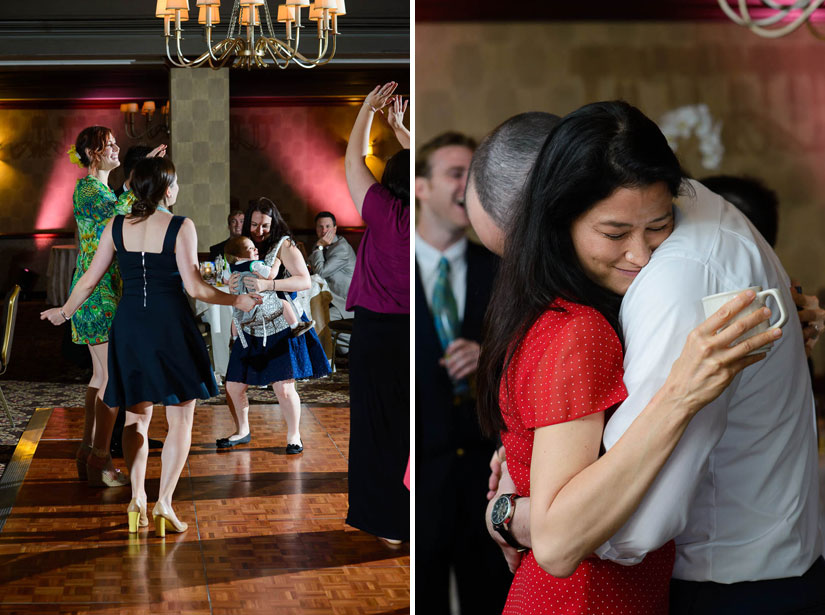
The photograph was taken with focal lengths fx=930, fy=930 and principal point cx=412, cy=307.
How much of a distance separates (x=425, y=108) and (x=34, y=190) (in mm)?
12786

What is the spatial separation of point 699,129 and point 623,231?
226mm

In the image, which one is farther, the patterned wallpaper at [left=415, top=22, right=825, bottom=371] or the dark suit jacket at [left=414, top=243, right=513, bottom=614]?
the dark suit jacket at [left=414, top=243, right=513, bottom=614]

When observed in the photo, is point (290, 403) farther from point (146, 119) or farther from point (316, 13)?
point (146, 119)

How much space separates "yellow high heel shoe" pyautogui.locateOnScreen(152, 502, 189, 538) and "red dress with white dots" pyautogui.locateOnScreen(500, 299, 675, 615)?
2.93 meters

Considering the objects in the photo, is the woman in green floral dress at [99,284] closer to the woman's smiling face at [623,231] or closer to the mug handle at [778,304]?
the woman's smiling face at [623,231]

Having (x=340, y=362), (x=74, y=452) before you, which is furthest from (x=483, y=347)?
(x=340, y=362)

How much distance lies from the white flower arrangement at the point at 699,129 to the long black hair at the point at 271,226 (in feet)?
12.8

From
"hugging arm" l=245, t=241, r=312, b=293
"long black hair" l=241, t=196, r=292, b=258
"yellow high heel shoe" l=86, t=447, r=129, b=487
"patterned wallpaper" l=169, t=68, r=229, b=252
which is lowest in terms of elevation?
"yellow high heel shoe" l=86, t=447, r=129, b=487

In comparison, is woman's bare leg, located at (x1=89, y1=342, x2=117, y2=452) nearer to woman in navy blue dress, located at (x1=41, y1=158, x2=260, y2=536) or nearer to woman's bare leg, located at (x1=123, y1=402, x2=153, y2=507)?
woman's bare leg, located at (x1=123, y1=402, x2=153, y2=507)

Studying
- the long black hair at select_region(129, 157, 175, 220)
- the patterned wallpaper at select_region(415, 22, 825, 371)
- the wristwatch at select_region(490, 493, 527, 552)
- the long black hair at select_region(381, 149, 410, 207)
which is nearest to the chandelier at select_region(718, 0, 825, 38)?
the patterned wallpaper at select_region(415, 22, 825, 371)

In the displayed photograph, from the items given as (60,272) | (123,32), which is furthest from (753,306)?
(60,272)

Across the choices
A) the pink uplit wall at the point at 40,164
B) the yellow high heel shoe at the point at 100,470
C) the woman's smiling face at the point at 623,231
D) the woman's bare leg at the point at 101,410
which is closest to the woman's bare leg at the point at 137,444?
the woman's bare leg at the point at 101,410

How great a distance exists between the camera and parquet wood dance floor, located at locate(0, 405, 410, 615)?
338 cm

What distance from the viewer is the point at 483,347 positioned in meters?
1.43
